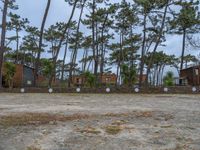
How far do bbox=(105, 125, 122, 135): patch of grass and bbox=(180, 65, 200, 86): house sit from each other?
3442 cm

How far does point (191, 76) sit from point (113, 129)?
36684 millimetres

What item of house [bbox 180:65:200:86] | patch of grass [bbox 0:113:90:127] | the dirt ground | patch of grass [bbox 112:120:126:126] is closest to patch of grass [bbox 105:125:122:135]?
the dirt ground

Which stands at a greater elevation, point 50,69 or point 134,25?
point 134,25

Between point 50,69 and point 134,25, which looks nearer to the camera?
point 50,69

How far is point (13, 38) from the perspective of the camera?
49031 millimetres

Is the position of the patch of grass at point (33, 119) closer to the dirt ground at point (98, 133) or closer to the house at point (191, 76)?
the dirt ground at point (98, 133)

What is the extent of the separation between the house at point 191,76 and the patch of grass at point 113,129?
34.4m

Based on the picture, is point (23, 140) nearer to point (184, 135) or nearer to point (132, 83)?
point (184, 135)

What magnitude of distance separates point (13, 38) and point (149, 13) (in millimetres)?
22214

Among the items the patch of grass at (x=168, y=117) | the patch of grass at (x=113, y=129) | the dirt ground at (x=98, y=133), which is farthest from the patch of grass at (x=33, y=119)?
the patch of grass at (x=168, y=117)

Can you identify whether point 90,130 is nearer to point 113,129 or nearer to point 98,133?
point 98,133

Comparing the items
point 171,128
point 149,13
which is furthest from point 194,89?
point 171,128

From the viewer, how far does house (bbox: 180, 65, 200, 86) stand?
1646 inches

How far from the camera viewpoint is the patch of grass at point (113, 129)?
7738 millimetres
